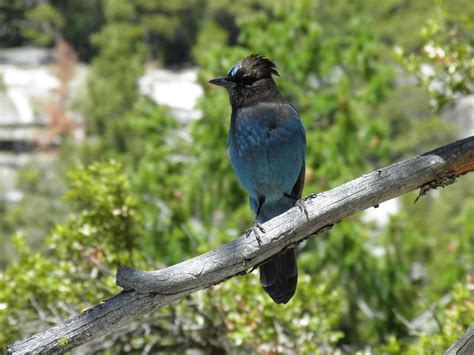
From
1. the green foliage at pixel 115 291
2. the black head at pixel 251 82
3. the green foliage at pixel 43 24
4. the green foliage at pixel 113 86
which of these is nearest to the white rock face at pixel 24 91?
the green foliage at pixel 43 24

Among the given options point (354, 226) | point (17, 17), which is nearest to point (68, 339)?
point (354, 226)

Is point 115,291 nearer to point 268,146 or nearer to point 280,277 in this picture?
point 280,277

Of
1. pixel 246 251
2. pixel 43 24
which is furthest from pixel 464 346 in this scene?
pixel 43 24

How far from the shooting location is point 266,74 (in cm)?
374

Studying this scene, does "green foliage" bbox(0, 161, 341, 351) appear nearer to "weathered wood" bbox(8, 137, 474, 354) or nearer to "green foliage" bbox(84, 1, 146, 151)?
"weathered wood" bbox(8, 137, 474, 354)

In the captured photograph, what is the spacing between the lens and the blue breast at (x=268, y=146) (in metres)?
3.58

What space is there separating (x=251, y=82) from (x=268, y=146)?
389mm

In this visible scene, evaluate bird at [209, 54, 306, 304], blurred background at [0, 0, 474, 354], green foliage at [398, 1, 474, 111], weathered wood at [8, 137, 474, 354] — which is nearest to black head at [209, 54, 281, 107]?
bird at [209, 54, 306, 304]

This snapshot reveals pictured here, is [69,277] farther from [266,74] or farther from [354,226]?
[354,226]

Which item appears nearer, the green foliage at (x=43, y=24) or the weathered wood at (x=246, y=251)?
the weathered wood at (x=246, y=251)

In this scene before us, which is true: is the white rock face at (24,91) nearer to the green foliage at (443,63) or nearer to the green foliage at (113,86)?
the green foliage at (113,86)

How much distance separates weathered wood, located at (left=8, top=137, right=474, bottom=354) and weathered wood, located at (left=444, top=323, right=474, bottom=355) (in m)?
0.60

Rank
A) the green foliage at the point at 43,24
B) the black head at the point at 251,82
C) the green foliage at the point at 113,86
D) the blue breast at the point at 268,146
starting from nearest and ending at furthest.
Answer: the blue breast at the point at 268,146
the black head at the point at 251,82
the green foliage at the point at 113,86
the green foliage at the point at 43,24

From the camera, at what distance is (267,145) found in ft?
11.8
